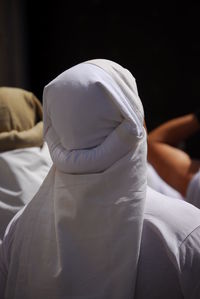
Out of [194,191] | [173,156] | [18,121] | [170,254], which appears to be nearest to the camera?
[170,254]

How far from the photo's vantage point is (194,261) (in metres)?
1.38

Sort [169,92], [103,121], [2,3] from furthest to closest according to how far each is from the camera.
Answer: [169,92] → [2,3] → [103,121]

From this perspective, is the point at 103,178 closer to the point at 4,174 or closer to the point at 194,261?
the point at 194,261

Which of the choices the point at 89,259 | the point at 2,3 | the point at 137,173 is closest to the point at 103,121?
the point at 137,173

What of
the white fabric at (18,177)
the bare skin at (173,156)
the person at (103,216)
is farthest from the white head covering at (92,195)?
the bare skin at (173,156)

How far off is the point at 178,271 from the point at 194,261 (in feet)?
0.18

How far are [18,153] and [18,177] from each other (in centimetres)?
13

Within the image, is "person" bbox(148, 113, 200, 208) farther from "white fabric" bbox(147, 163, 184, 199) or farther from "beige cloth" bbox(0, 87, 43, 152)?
"beige cloth" bbox(0, 87, 43, 152)

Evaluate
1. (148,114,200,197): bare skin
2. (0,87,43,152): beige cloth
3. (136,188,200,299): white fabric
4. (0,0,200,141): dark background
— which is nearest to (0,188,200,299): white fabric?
(136,188,200,299): white fabric

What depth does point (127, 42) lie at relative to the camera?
16.9ft

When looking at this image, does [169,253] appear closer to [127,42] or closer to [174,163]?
[174,163]

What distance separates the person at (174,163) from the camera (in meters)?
2.67

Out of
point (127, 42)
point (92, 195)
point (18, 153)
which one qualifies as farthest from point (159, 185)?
point (127, 42)

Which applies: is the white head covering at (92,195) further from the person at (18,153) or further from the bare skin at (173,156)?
the bare skin at (173,156)
